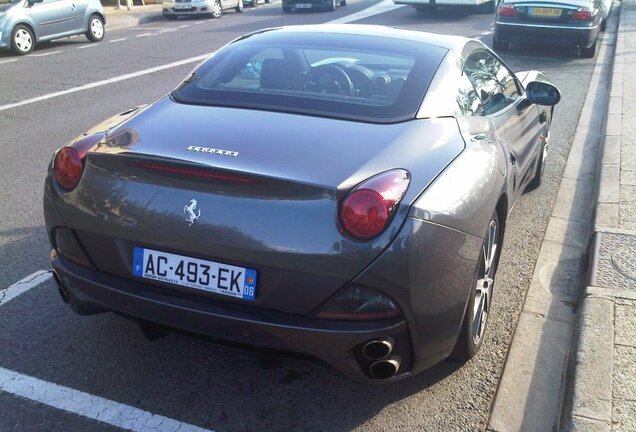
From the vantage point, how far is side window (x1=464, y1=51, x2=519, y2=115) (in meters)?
3.87

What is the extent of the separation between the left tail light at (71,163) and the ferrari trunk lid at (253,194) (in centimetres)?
5

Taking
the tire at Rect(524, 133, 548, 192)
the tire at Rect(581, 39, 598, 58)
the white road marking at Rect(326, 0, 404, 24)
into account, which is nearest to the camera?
the tire at Rect(524, 133, 548, 192)

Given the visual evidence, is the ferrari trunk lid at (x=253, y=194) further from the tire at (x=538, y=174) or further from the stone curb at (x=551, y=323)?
the tire at (x=538, y=174)

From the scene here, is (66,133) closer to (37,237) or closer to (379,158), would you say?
(37,237)

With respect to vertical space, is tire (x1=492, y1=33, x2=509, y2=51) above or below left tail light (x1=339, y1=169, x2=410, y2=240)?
below

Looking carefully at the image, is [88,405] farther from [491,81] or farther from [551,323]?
[491,81]

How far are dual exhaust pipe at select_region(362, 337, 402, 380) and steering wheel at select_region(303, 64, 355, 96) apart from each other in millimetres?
1356

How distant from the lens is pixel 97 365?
10.5ft

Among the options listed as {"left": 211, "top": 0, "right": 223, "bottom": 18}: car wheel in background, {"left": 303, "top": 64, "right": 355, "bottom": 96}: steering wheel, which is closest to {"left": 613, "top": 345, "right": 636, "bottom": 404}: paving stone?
{"left": 303, "top": 64, "right": 355, "bottom": 96}: steering wheel

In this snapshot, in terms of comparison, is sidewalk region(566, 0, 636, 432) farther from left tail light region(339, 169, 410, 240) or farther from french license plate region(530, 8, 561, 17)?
french license plate region(530, 8, 561, 17)

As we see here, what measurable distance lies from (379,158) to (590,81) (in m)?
9.65

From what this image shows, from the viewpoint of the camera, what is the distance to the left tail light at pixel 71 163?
289 centimetres

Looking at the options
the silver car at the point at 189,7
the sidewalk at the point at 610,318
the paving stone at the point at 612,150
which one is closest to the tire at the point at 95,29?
the silver car at the point at 189,7

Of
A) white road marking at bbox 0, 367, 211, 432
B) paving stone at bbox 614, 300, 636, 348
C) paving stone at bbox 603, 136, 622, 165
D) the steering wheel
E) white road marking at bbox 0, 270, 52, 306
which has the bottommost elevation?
paving stone at bbox 603, 136, 622, 165
